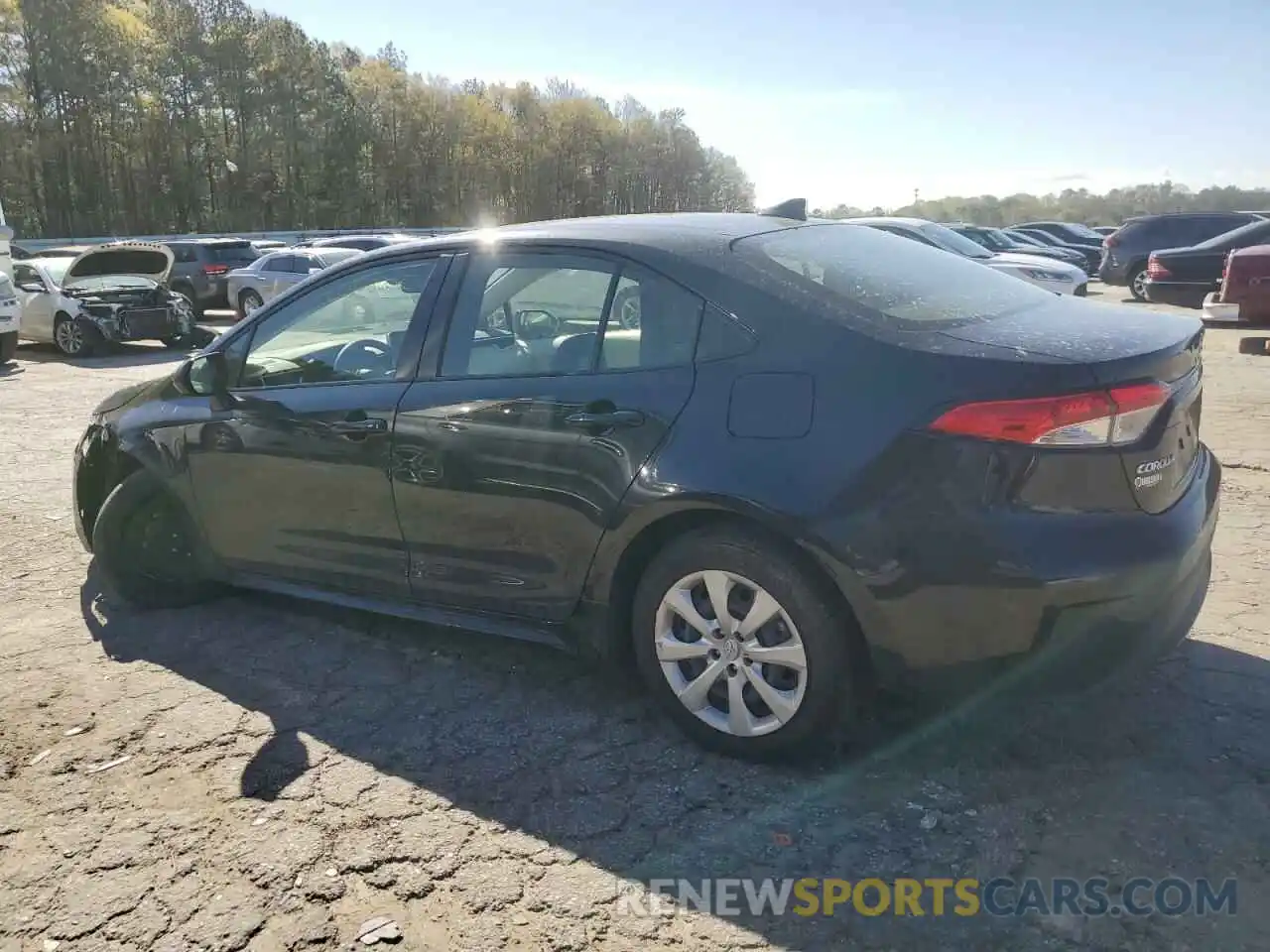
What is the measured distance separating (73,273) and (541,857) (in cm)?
1525

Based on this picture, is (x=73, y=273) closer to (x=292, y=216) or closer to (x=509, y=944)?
(x=509, y=944)

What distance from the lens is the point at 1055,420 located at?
8.31ft

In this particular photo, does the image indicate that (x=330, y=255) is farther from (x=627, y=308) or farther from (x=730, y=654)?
(x=730, y=654)

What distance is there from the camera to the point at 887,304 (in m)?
2.95

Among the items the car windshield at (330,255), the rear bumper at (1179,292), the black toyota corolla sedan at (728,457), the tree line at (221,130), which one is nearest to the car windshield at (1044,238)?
the rear bumper at (1179,292)

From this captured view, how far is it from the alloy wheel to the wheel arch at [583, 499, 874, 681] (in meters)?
13.7

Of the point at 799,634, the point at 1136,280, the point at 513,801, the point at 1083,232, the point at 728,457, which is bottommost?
the point at 513,801

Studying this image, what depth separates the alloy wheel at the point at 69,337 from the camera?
46.7 ft

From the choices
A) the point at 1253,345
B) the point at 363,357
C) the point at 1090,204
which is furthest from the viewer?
the point at 1090,204

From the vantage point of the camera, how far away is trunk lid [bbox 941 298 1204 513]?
2.62 meters

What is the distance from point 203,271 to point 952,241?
1489cm

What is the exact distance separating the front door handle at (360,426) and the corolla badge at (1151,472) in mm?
2408

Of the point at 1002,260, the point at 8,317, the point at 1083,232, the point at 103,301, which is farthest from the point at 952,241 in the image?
the point at 1083,232

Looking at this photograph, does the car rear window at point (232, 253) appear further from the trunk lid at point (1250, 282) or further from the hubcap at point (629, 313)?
the hubcap at point (629, 313)
